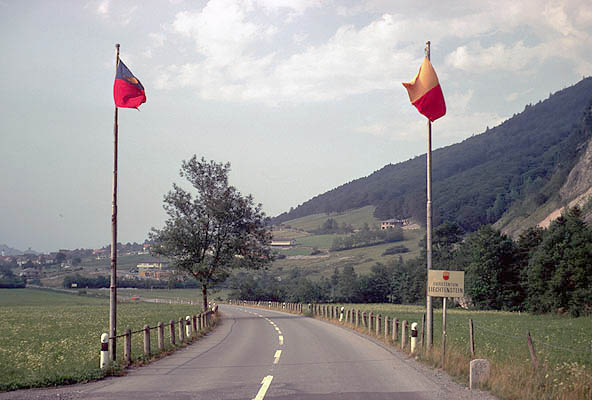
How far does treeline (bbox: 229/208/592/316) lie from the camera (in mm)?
50875

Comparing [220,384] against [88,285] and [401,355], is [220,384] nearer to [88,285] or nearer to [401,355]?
[401,355]

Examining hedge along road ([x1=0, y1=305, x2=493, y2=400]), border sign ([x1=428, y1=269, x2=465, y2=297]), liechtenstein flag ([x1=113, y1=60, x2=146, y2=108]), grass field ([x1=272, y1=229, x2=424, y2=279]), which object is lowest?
grass field ([x1=272, y1=229, x2=424, y2=279])

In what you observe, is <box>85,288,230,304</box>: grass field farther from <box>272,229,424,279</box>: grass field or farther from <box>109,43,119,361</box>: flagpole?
<box>109,43,119,361</box>: flagpole

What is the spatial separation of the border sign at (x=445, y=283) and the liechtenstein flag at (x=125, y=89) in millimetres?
9964

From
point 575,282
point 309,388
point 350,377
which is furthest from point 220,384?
point 575,282

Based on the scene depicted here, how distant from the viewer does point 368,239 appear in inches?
7731

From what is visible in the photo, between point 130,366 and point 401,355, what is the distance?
26.5 ft

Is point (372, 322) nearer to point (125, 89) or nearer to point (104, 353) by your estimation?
point (104, 353)

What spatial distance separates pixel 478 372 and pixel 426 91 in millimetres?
9084

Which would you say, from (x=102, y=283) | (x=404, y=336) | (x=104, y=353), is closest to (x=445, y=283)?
(x=404, y=336)

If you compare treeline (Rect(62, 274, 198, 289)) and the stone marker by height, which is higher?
the stone marker

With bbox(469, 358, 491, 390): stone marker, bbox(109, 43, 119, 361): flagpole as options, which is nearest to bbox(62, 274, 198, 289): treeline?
bbox(109, 43, 119, 361): flagpole

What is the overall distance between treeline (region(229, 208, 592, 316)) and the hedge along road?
37944 mm

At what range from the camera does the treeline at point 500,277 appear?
50875 millimetres
